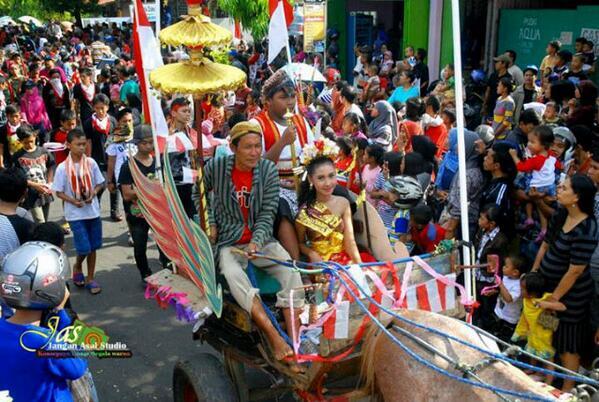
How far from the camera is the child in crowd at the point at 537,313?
468cm

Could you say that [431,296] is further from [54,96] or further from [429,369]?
[54,96]

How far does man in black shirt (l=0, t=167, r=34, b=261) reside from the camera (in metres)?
4.68

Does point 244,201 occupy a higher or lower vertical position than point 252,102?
higher

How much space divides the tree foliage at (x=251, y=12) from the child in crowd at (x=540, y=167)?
481 inches

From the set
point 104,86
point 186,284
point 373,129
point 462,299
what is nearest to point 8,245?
point 186,284

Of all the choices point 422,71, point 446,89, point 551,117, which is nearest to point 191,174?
point 551,117

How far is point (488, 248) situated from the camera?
214 inches

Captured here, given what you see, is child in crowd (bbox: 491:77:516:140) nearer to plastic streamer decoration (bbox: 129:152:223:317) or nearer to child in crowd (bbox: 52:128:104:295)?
child in crowd (bbox: 52:128:104:295)

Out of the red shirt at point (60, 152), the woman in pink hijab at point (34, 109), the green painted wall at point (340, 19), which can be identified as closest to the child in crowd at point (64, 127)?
the red shirt at point (60, 152)

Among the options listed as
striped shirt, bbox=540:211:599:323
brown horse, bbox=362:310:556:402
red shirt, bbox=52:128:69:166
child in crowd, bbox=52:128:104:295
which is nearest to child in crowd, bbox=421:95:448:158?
striped shirt, bbox=540:211:599:323

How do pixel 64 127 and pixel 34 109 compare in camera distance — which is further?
pixel 34 109

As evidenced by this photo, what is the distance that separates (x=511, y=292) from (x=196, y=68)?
9.99 feet

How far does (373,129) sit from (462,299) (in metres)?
5.11

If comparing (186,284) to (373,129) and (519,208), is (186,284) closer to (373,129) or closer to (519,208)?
(519,208)
